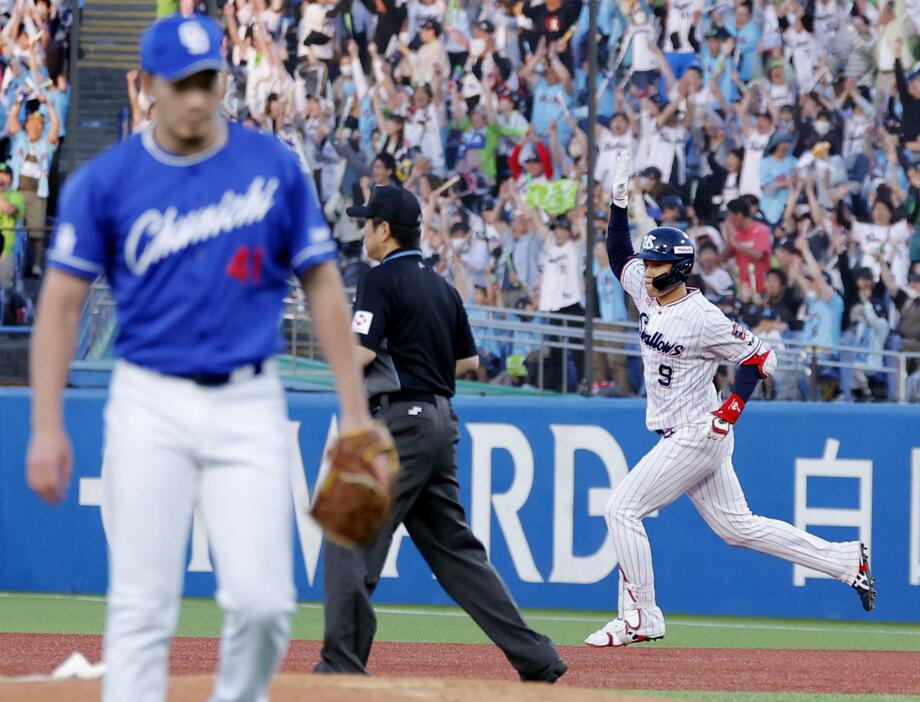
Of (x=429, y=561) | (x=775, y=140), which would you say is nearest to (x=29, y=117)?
(x=775, y=140)

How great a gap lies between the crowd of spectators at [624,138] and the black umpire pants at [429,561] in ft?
17.8

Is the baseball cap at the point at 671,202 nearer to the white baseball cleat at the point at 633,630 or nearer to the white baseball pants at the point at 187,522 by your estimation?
the white baseball cleat at the point at 633,630

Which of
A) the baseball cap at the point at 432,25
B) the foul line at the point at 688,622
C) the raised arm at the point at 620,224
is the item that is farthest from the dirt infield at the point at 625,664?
the baseball cap at the point at 432,25

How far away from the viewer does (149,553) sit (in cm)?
358

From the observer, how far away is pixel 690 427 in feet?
26.8

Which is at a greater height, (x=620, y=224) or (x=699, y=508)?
(x=620, y=224)

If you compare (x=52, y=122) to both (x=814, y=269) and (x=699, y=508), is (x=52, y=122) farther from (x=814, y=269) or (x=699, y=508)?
(x=699, y=508)

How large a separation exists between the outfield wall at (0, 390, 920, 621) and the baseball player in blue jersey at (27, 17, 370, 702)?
22.0 feet

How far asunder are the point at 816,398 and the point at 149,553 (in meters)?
8.76

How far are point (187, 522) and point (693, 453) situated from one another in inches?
191

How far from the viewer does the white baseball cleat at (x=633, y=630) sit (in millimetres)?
7875

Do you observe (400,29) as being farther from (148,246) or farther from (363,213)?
(148,246)

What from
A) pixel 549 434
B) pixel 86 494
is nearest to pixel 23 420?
pixel 86 494

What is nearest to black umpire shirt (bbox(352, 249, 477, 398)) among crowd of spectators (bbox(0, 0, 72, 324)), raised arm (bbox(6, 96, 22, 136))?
crowd of spectators (bbox(0, 0, 72, 324))
